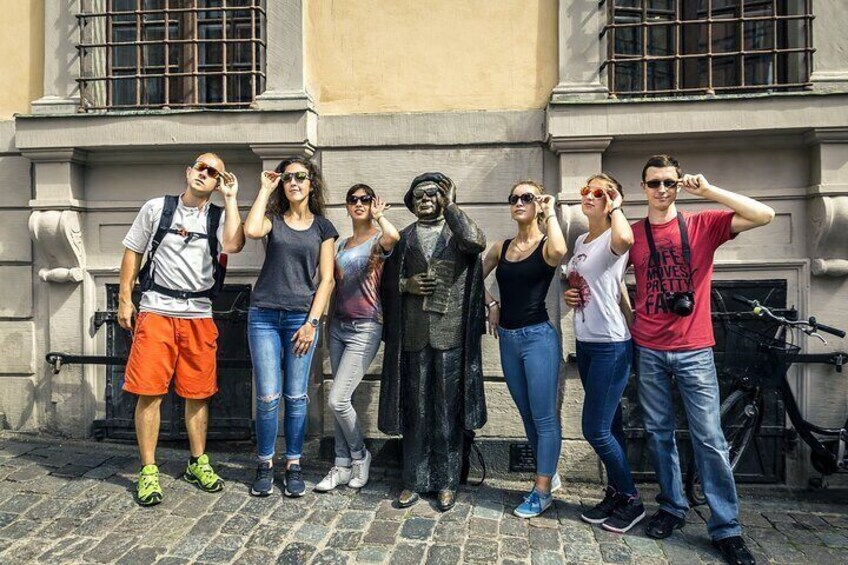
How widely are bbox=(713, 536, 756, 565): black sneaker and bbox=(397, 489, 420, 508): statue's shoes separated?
1.83 meters

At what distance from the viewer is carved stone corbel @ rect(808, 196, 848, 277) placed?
4.54 meters

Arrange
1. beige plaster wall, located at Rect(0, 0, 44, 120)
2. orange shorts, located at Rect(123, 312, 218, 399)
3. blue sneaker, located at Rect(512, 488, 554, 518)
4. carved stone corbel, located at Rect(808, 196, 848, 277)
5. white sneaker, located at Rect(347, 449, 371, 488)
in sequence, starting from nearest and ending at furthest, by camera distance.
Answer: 1. blue sneaker, located at Rect(512, 488, 554, 518)
2. orange shorts, located at Rect(123, 312, 218, 399)
3. white sneaker, located at Rect(347, 449, 371, 488)
4. carved stone corbel, located at Rect(808, 196, 848, 277)
5. beige plaster wall, located at Rect(0, 0, 44, 120)

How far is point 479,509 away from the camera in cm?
411

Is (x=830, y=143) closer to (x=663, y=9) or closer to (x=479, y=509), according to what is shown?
(x=663, y=9)

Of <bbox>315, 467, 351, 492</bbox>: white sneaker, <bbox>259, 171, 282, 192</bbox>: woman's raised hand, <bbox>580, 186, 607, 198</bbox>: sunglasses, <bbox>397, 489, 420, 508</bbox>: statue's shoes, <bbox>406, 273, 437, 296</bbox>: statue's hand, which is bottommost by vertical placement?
<bbox>397, 489, 420, 508</bbox>: statue's shoes

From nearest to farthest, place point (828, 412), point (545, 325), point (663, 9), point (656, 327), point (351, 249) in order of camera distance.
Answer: point (656, 327), point (545, 325), point (351, 249), point (828, 412), point (663, 9)

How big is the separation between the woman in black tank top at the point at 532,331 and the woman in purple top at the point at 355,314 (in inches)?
A: 32.8

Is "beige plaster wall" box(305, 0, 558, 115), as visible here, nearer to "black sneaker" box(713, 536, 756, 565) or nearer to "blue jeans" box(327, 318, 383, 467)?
"blue jeans" box(327, 318, 383, 467)

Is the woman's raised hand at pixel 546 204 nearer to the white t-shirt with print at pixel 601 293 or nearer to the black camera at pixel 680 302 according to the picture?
the white t-shirt with print at pixel 601 293

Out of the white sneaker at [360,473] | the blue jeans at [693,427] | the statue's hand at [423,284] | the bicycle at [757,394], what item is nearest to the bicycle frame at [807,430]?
the bicycle at [757,394]

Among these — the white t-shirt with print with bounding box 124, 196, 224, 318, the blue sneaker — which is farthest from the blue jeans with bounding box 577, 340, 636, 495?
the white t-shirt with print with bounding box 124, 196, 224, 318

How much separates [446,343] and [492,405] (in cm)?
112

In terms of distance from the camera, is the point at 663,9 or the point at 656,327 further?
the point at 663,9

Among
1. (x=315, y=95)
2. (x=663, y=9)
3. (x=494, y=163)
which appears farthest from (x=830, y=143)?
(x=315, y=95)
